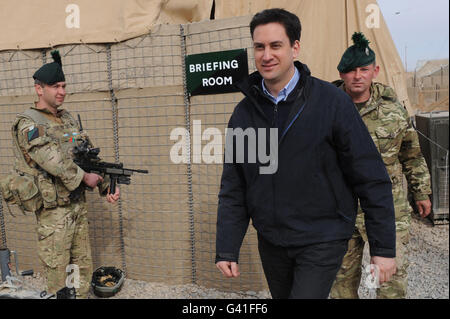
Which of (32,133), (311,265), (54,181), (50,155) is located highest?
(32,133)

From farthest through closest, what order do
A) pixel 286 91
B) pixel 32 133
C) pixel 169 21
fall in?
pixel 169 21 → pixel 32 133 → pixel 286 91

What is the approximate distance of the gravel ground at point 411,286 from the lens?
12.5ft

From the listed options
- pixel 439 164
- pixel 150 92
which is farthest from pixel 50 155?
pixel 439 164

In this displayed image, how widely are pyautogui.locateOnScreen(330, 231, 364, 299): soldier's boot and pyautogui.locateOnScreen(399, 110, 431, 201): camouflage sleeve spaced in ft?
2.10

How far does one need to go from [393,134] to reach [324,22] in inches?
81.3

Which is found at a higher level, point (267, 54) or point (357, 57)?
point (357, 57)

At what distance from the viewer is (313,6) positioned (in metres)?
4.41

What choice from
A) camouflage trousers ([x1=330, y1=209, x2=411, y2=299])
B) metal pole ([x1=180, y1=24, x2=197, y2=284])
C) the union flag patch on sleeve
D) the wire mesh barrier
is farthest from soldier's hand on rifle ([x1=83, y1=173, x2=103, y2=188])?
camouflage trousers ([x1=330, y1=209, x2=411, y2=299])

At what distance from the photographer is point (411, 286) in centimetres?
388

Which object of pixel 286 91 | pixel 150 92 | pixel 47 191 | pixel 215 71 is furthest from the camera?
pixel 150 92

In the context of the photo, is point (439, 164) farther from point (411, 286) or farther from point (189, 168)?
point (189, 168)

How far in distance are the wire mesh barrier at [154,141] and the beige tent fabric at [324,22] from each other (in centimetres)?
93

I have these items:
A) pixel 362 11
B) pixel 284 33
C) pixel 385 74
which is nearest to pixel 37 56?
pixel 284 33

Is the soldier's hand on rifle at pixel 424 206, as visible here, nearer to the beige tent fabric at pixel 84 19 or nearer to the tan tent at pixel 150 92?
the tan tent at pixel 150 92
